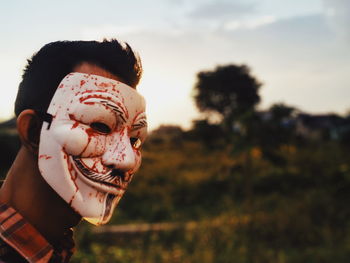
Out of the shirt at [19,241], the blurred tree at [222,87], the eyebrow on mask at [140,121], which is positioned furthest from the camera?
the blurred tree at [222,87]

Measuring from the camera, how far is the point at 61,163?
3.77ft

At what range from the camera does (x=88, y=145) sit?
117 centimetres

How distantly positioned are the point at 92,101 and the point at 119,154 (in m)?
0.17

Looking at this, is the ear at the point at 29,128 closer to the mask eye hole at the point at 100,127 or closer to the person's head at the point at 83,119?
the person's head at the point at 83,119

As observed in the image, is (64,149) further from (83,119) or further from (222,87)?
(222,87)

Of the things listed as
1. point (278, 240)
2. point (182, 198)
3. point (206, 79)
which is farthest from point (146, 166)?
point (206, 79)

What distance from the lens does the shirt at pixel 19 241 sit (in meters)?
1.11

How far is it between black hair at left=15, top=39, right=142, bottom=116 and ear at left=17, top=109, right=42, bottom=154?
0.03 m

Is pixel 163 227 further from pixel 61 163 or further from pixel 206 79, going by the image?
pixel 206 79

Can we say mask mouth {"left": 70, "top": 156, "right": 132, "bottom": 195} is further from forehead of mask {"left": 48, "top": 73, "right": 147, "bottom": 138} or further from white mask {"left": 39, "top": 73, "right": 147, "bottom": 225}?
forehead of mask {"left": 48, "top": 73, "right": 147, "bottom": 138}

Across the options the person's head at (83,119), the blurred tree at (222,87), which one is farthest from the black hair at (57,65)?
the blurred tree at (222,87)

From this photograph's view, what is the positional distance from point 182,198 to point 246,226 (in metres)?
4.04

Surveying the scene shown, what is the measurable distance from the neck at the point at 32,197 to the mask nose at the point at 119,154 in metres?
0.19

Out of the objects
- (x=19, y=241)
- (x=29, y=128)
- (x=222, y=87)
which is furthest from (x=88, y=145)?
(x=222, y=87)
